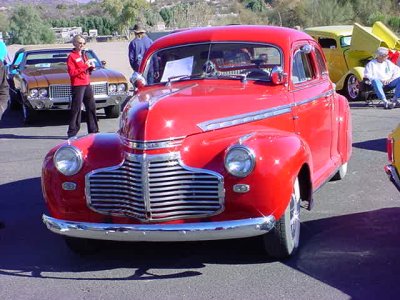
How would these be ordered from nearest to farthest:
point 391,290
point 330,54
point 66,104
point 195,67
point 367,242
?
point 391,290 → point 367,242 → point 195,67 → point 66,104 → point 330,54

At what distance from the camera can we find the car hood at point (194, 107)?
465 centimetres

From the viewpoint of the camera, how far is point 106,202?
15.4 ft

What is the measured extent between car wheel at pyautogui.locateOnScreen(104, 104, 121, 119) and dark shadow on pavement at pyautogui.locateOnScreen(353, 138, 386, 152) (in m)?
5.19

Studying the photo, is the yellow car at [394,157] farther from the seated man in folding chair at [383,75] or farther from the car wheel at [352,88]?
the car wheel at [352,88]

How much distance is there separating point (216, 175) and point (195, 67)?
1736mm

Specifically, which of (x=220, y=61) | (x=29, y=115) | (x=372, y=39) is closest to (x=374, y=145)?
(x=220, y=61)

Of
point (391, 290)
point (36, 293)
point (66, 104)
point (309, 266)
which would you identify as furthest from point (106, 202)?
point (66, 104)

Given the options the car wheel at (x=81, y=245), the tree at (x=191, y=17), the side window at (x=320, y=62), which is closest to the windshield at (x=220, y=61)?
the side window at (x=320, y=62)

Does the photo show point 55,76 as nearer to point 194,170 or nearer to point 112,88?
point 112,88

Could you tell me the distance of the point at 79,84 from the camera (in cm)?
1007

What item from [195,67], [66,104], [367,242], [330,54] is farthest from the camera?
[330,54]

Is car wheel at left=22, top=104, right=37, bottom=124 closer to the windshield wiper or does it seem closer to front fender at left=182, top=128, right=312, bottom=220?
the windshield wiper

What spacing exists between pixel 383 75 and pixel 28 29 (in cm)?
3864

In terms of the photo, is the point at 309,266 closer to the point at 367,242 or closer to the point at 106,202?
the point at 367,242
